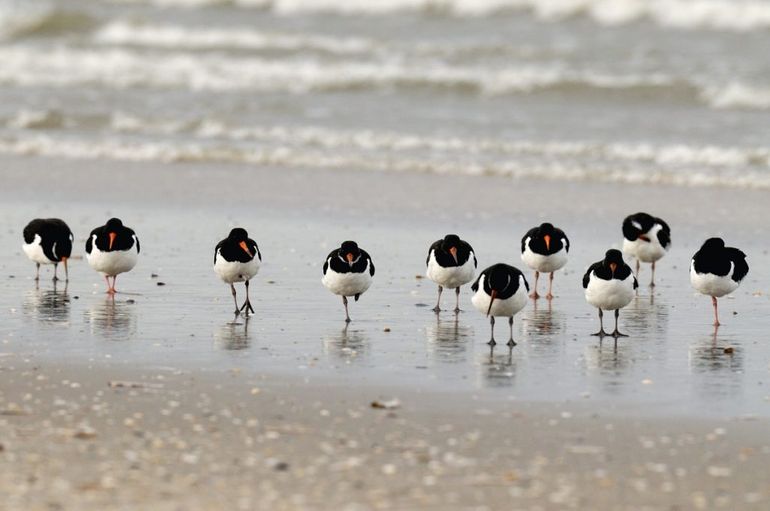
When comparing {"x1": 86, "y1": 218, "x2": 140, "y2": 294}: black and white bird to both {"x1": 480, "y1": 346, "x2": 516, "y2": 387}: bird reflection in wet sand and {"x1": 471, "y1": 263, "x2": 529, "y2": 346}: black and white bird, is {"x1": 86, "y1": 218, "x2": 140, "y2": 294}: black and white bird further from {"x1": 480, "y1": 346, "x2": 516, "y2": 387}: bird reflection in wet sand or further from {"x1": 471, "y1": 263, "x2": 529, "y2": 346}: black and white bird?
{"x1": 480, "y1": 346, "x2": 516, "y2": 387}: bird reflection in wet sand

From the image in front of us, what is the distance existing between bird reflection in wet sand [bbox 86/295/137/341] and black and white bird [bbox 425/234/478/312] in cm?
260

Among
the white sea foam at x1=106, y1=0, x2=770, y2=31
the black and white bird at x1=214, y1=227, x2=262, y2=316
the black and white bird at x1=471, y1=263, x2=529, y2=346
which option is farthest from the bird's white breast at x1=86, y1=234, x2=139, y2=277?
the white sea foam at x1=106, y1=0, x2=770, y2=31

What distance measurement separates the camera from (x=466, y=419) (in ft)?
27.9

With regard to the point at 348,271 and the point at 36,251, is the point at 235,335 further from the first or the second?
the point at 36,251

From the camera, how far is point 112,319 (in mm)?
11695

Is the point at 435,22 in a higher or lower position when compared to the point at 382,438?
higher

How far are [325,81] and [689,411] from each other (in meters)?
23.3

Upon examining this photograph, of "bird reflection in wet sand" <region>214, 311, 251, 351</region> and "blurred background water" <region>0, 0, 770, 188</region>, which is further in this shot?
"blurred background water" <region>0, 0, 770, 188</region>

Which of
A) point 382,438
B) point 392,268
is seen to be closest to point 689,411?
point 382,438

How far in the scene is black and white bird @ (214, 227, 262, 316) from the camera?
1204cm

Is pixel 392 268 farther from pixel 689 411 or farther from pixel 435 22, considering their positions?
pixel 435 22

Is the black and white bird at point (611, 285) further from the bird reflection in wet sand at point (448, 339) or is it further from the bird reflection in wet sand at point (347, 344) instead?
the bird reflection in wet sand at point (347, 344)

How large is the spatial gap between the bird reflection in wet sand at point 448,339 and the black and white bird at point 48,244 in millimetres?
3736

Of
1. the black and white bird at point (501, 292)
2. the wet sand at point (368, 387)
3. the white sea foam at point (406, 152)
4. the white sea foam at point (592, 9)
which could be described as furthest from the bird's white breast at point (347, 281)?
the white sea foam at point (592, 9)
